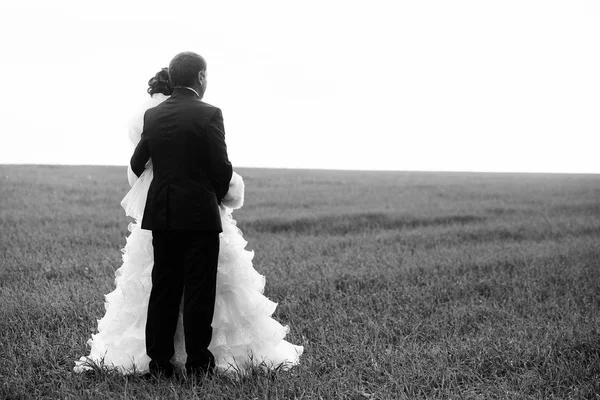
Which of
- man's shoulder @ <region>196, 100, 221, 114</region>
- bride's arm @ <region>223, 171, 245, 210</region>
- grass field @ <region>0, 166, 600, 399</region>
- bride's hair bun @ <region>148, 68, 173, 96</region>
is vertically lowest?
grass field @ <region>0, 166, 600, 399</region>

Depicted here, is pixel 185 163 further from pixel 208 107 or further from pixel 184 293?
pixel 184 293

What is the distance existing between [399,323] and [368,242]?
5327mm

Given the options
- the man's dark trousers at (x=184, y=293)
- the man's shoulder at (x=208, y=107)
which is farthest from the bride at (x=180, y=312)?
the man's shoulder at (x=208, y=107)

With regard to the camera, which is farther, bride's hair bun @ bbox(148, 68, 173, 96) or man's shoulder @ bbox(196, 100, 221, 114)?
bride's hair bun @ bbox(148, 68, 173, 96)

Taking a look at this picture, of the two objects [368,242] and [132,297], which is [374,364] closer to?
[132,297]

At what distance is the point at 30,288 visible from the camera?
6648mm

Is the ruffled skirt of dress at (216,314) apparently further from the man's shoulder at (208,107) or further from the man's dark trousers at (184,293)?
the man's shoulder at (208,107)

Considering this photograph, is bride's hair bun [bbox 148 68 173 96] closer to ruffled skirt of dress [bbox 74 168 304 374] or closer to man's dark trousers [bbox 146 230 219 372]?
ruffled skirt of dress [bbox 74 168 304 374]

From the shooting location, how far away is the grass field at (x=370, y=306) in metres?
4.00

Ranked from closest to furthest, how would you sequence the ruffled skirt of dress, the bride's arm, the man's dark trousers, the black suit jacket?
1. the black suit jacket
2. the man's dark trousers
3. the bride's arm
4. the ruffled skirt of dress

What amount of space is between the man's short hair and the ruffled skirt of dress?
791 mm

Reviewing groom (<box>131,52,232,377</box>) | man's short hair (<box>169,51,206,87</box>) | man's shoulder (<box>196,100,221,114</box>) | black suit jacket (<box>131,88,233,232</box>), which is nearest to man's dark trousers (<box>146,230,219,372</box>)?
groom (<box>131,52,232,377</box>)

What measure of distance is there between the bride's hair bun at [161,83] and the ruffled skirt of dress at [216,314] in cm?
67

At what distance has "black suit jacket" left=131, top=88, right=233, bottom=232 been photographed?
3596mm
